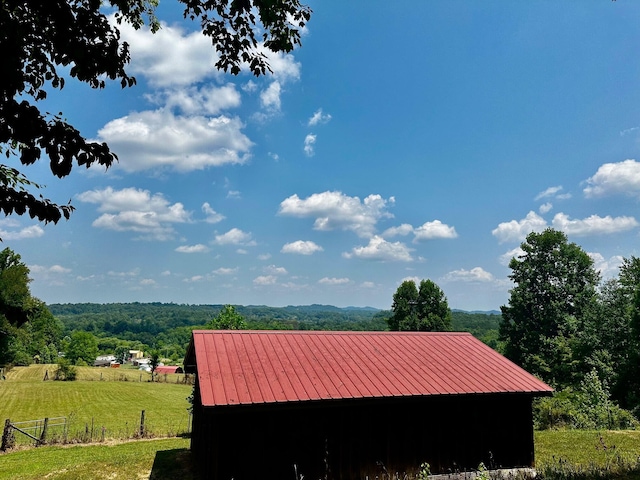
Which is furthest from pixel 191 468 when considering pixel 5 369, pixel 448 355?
pixel 5 369

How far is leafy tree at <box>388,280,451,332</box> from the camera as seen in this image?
161 ft

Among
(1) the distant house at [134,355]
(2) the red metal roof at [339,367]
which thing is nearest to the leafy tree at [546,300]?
(2) the red metal roof at [339,367]

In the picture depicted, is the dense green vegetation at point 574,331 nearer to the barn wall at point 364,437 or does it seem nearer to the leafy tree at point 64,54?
the barn wall at point 364,437

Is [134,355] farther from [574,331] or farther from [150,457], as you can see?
[150,457]

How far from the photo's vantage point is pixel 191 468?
12859 millimetres

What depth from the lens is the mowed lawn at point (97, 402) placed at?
98.7 feet

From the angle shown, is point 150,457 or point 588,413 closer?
point 150,457

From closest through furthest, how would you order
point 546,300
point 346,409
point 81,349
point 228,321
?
point 346,409
point 228,321
point 546,300
point 81,349

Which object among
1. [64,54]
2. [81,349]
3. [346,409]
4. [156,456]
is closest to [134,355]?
[81,349]

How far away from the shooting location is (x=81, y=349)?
95.7 meters

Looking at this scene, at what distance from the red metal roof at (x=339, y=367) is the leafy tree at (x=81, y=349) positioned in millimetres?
97881

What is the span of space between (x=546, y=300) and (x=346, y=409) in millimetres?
33617

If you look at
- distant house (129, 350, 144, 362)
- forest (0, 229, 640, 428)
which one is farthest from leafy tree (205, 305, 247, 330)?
distant house (129, 350, 144, 362)

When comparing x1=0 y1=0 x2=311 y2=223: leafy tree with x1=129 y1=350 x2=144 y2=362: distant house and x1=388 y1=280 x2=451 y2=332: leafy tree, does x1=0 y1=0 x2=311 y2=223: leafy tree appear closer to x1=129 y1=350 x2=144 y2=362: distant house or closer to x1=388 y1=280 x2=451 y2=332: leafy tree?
x1=388 y1=280 x2=451 y2=332: leafy tree
